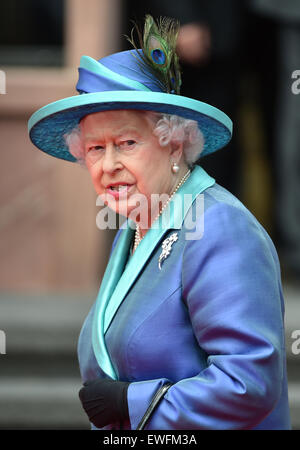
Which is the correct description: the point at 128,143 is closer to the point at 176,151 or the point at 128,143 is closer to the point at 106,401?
the point at 176,151

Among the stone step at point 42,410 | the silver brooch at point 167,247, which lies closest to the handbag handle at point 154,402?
the silver brooch at point 167,247

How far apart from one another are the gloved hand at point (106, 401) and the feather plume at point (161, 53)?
76 cm

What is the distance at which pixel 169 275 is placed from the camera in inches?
77.5

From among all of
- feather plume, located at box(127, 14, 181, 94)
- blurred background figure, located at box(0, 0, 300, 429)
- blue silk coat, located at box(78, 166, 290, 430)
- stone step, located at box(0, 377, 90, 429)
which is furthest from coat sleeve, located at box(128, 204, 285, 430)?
blurred background figure, located at box(0, 0, 300, 429)

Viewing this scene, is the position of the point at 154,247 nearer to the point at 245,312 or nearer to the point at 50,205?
the point at 245,312

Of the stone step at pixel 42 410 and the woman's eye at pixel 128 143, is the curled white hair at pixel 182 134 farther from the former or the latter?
the stone step at pixel 42 410

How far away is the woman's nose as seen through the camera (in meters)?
2.06

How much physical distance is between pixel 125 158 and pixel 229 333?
0.54 metres

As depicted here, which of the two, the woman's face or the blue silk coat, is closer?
the blue silk coat

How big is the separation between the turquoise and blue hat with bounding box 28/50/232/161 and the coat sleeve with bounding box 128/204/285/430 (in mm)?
279

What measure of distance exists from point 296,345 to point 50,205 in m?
1.64

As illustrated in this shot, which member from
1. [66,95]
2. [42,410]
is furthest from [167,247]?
[66,95]

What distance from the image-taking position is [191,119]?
2.10 m

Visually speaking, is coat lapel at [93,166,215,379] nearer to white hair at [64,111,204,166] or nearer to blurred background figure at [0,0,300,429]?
white hair at [64,111,204,166]
